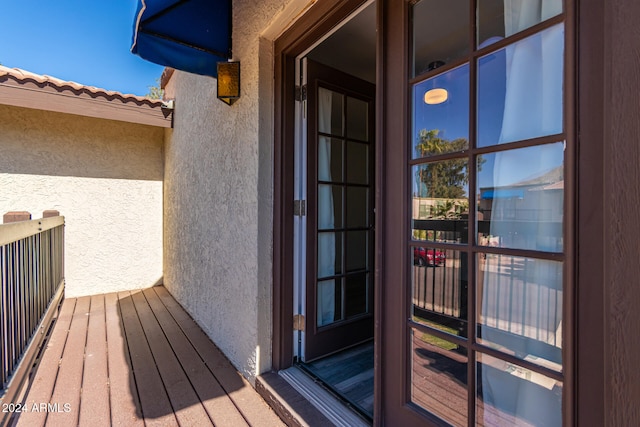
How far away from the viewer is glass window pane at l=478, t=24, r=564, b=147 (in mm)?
957

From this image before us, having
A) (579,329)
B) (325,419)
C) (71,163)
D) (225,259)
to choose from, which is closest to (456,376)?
(579,329)

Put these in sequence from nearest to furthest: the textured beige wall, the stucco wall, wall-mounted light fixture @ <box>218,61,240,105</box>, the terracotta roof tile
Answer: the textured beige wall, wall-mounted light fixture @ <box>218,61,240,105</box>, the terracotta roof tile, the stucco wall

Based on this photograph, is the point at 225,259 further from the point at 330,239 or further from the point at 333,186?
the point at 333,186

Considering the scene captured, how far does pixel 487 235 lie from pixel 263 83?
1.79 m

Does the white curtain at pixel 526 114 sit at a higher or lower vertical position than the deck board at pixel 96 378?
higher

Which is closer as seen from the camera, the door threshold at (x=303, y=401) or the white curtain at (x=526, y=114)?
the white curtain at (x=526, y=114)

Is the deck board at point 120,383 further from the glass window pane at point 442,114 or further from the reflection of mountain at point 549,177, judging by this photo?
the reflection of mountain at point 549,177

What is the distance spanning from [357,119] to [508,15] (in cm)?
165

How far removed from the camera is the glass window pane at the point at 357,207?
2660 mm

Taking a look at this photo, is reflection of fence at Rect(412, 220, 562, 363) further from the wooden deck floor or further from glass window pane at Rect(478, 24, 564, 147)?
the wooden deck floor

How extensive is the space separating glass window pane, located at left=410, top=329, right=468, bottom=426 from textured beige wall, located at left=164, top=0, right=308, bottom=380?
119 cm

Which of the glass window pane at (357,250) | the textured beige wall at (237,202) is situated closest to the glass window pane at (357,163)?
the glass window pane at (357,250)

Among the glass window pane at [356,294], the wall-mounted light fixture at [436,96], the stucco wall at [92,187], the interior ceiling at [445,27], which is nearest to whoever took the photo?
the interior ceiling at [445,27]

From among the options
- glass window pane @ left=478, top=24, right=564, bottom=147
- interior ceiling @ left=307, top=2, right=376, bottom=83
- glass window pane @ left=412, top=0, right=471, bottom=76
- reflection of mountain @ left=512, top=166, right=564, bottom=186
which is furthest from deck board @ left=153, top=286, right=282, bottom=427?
interior ceiling @ left=307, top=2, right=376, bottom=83
